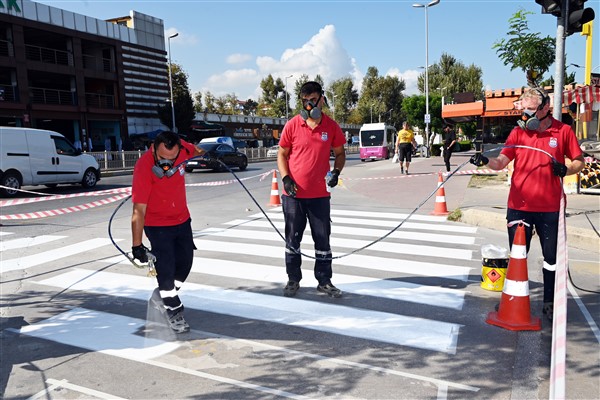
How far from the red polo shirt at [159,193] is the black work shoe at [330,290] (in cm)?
170

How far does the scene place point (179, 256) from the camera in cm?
432

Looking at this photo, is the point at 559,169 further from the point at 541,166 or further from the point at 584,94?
the point at 584,94

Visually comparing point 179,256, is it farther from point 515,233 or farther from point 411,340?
point 515,233

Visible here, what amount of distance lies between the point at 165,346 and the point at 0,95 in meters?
32.7

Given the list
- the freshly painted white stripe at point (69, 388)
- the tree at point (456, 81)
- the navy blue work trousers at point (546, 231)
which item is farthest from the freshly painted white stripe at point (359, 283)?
the tree at point (456, 81)

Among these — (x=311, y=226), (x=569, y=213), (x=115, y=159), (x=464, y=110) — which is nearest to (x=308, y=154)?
(x=311, y=226)

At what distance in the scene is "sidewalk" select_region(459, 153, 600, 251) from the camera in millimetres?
7164

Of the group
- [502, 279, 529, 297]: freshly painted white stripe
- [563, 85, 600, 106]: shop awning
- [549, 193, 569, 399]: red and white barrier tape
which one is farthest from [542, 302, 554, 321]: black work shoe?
[563, 85, 600, 106]: shop awning

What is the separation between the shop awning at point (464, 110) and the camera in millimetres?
25203

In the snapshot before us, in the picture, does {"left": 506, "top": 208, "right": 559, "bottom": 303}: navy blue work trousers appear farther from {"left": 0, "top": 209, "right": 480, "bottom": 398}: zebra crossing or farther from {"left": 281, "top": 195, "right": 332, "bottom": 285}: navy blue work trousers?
{"left": 281, "top": 195, "right": 332, "bottom": 285}: navy blue work trousers

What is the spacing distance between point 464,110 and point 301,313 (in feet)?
78.2

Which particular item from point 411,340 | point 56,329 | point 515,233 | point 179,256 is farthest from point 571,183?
point 56,329

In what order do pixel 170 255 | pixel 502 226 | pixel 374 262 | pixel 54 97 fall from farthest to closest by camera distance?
1. pixel 54 97
2. pixel 502 226
3. pixel 374 262
4. pixel 170 255

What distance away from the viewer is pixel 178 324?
4211 mm
